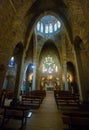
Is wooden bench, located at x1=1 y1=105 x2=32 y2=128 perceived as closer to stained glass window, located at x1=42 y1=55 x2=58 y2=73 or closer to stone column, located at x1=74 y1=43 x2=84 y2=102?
stone column, located at x1=74 y1=43 x2=84 y2=102

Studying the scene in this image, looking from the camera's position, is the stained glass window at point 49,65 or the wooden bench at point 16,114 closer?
the wooden bench at point 16,114

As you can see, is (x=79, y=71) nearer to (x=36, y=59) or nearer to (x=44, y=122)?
(x=44, y=122)

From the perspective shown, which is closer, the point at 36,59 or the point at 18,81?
the point at 18,81

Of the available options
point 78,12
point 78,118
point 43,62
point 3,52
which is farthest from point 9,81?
point 78,118

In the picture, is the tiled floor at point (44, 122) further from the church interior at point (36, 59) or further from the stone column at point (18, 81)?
the stone column at point (18, 81)

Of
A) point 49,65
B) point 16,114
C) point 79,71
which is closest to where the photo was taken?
point 16,114

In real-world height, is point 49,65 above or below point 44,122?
above

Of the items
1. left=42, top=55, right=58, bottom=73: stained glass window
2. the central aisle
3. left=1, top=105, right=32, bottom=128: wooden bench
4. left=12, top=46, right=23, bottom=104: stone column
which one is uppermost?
left=42, top=55, right=58, bottom=73: stained glass window

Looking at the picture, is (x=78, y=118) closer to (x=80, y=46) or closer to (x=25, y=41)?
(x=80, y=46)

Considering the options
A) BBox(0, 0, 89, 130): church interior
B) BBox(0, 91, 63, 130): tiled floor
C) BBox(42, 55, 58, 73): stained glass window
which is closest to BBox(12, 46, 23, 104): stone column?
BBox(0, 0, 89, 130): church interior

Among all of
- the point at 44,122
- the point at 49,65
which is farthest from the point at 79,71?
the point at 49,65

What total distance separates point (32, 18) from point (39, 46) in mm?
12124

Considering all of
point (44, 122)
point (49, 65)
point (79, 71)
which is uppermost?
point (49, 65)

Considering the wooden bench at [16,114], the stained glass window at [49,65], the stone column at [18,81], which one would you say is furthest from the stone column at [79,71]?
the stained glass window at [49,65]
